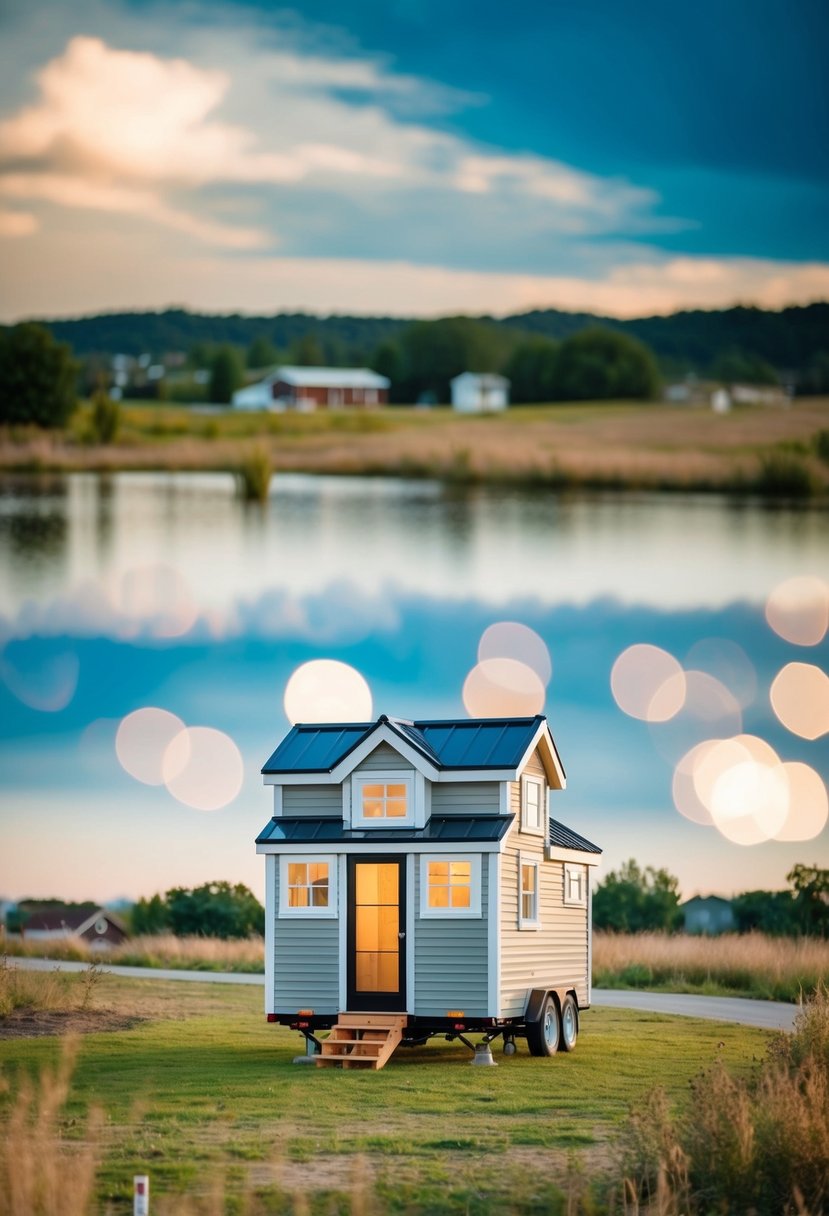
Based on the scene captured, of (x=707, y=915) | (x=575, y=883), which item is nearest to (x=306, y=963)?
(x=575, y=883)

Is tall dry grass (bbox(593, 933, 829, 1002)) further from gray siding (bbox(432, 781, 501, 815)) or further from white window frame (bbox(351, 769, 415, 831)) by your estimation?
white window frame (bbox(351, 769, 415, 831))

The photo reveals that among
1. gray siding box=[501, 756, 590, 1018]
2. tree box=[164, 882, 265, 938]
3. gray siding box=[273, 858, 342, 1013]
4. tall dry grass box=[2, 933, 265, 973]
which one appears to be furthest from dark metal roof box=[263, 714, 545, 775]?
tree box=[164, 882, 265, 938]

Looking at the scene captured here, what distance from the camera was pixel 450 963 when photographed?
1762cm

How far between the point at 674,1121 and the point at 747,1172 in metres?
1.96

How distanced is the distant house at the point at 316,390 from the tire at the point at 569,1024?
11369 mm

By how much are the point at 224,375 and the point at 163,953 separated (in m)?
13.6

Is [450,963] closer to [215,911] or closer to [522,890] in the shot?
[522,890]

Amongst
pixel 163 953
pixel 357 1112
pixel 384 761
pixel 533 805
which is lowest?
pixel 163 953

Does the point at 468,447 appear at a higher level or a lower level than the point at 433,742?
higher

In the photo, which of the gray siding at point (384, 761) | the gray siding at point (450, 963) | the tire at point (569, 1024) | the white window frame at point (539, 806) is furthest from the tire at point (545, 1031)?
the gray siding at point (384, 761)

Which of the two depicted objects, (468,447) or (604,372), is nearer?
(468,447)

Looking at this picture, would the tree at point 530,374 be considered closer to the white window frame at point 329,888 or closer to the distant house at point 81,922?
the white window frame at point 329,888

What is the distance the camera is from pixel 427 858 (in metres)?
17.9

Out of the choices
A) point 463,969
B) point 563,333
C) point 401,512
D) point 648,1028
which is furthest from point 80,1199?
point 563,333
